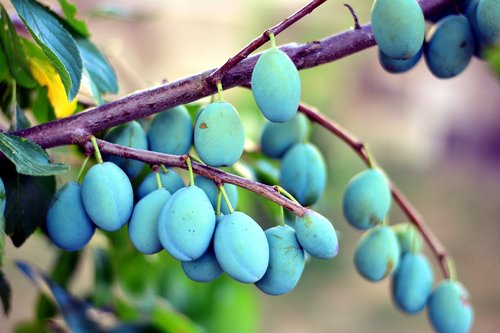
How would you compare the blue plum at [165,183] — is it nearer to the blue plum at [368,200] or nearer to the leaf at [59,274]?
the blue plum at [368,200]

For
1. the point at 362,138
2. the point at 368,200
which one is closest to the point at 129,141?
the point at 368,200

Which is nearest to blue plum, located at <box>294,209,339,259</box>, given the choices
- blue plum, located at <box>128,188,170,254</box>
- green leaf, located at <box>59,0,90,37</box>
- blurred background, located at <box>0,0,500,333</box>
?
blue plum, located at <box>128,188,170,254</box>

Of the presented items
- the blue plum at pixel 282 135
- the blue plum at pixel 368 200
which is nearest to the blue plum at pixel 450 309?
the blue plum at pixel 368 200

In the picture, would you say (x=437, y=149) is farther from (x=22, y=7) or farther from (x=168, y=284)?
(x=22, y=7)

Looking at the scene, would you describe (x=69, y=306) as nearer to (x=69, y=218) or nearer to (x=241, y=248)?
(x=69, y=218)

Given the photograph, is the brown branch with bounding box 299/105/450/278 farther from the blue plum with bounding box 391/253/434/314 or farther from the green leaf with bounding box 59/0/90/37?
the green leaf with bounding box 59/0/90/37

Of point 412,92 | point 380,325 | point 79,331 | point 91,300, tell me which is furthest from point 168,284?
point 412,92
